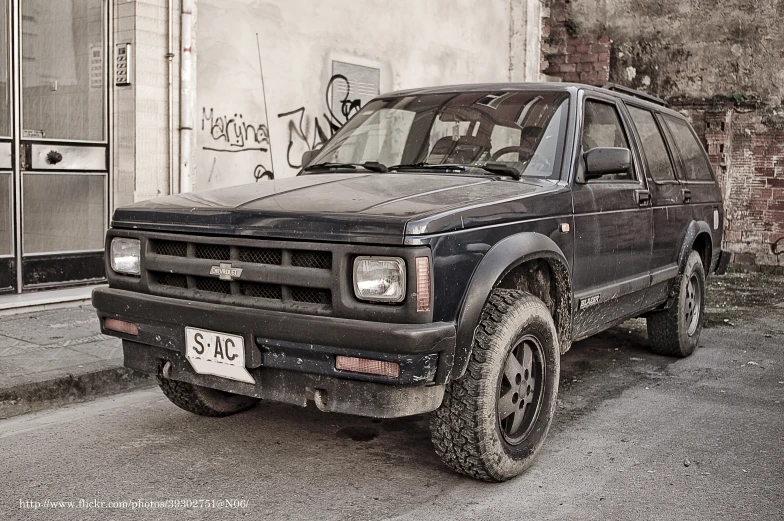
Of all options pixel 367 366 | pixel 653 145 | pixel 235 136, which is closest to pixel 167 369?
pixel 367 366

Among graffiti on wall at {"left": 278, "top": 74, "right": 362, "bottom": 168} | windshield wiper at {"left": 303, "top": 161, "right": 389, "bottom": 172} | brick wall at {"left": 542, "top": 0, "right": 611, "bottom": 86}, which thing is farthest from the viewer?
brick wall at {"left": 542, "top": 0, "right": 611, "bottom": 86}

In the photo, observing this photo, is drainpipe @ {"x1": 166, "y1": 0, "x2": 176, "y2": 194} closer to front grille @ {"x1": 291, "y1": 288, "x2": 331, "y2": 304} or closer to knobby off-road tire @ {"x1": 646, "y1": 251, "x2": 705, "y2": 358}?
knobby off-road tire @ {"x1": 646, "y1": 251, "x2": 705, "y2": 358}

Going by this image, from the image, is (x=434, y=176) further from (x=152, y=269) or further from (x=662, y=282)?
(x=662, y=282)

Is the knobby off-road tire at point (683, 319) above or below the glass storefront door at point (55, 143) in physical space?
below

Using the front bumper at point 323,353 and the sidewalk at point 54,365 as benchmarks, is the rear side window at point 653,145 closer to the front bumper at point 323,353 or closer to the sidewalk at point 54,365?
the front bumper at point 323,353

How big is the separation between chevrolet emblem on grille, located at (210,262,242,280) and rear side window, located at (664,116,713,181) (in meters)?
3.86

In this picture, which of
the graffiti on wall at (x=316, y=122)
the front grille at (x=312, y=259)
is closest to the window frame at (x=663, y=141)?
the front grille at (x=312, y=259)

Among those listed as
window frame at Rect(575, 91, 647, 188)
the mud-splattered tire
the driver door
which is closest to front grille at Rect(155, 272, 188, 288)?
the mud-splattered tire

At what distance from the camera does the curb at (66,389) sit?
475 cm

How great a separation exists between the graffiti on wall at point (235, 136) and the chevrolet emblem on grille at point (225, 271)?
4.97 m

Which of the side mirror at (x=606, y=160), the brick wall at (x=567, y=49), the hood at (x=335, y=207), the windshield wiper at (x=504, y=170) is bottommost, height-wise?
the hood at (x=335, y=207)

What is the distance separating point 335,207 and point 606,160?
5.31ft

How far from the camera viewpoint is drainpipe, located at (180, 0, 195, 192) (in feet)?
25.8

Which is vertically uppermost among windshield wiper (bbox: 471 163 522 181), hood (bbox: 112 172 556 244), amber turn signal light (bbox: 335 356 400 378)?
windshield wiper (bbox: 471 163 522 181)
